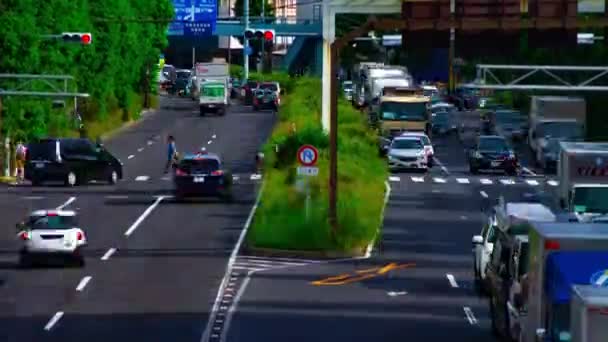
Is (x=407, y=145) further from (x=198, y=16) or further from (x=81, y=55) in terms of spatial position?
(x=81, y=55)

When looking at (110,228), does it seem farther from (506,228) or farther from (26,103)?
(26,103)

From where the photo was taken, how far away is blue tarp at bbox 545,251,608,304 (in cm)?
2050

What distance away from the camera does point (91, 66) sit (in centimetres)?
9256

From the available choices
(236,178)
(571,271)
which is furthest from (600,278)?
(236,178)

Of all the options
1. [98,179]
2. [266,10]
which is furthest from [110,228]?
[266,10]

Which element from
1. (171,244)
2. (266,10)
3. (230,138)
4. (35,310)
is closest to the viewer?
(35,310)

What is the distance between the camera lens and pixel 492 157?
234 ft

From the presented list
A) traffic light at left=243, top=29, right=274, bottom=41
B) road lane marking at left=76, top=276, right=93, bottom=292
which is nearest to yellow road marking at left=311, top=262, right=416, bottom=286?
road lane marking at left=76, top=276, right=93, bottom=292

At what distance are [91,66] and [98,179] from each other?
31.7 m

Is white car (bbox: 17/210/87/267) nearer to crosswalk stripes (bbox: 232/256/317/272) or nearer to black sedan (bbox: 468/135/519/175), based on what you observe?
crosswalk stripes (bbox: 232/256/317/272)

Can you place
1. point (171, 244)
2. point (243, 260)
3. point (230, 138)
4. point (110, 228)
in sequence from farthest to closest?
1. point (230, 138)
2. point (110, 228)
3. point (171, 244)
4. point (243, 260)

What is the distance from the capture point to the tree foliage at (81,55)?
72438 mm

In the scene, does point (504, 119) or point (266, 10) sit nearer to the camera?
point (504, 119)

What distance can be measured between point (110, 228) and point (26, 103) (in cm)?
2709
